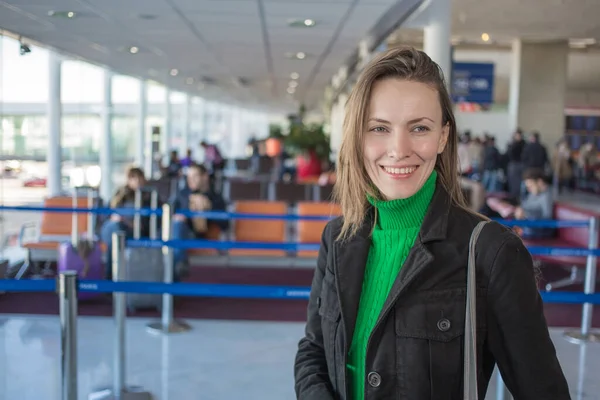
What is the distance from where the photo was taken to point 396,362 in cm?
146

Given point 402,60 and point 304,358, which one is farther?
point 304,358

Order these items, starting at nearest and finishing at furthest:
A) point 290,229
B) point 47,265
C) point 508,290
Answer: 1. point 508,290
2. point 47,265
3. point 290,229

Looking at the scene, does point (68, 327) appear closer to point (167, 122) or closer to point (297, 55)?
point (297, 55)

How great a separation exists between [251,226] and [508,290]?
8082 mm

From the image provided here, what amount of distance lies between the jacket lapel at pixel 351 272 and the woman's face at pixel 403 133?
0.43ft

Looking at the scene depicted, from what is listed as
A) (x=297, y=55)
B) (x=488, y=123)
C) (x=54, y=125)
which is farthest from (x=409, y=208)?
A: (x=488, y=123)

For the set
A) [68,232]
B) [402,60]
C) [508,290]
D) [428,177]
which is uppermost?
A: [402,60]

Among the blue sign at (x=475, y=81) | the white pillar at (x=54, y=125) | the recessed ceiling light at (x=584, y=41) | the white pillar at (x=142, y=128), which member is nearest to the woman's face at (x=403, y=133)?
the white pillar at (x=54, y=125)

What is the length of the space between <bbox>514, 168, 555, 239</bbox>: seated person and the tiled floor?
2.88 meters

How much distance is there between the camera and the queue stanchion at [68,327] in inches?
121

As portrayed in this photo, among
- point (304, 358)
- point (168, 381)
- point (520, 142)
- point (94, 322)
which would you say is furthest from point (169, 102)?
point (304, 358)

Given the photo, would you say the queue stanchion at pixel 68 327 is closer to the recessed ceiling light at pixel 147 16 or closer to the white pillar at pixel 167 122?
the recessed ceiling light at pixel 147 16

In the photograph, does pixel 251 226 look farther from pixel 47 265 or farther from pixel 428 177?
pixel 428 177

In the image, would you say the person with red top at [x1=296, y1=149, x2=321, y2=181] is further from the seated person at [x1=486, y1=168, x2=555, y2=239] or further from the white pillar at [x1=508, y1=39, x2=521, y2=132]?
the white pillar at [x1=508, y1=39, x2=521, y2=132]
